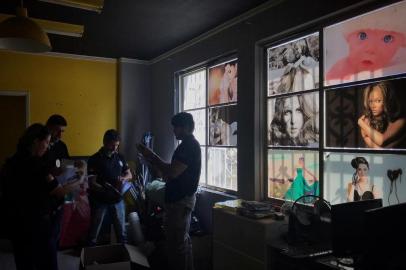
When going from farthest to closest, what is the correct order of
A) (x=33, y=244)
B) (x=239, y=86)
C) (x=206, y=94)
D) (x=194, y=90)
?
(x=194, y=90)
(x=206, y=94)
(x=239, y=86)
(x=33, y=244)

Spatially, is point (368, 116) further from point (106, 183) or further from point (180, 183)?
point (106, 183)

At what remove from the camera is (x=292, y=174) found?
10.8ft

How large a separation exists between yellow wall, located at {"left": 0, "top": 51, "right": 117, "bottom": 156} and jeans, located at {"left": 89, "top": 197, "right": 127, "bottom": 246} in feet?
7.18

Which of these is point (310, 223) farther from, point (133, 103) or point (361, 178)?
point (133, 103)

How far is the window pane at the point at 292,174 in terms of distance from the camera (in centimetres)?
306

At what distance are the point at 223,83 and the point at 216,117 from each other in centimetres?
44

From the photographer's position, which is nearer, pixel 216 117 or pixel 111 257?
pixel 111 257

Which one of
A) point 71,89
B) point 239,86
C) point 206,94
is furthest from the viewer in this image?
point 71,89

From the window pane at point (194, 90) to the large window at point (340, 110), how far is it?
134 cm

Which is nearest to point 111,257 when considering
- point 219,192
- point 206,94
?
point 219,192

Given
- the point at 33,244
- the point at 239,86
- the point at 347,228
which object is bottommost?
the point at 33,244

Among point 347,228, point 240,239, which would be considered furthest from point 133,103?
point 347,228

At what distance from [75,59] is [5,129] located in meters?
1.58

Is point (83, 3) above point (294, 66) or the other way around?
above
